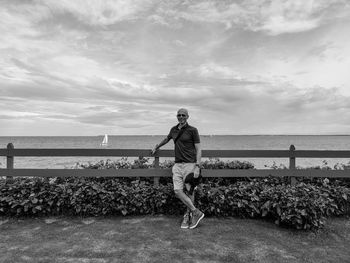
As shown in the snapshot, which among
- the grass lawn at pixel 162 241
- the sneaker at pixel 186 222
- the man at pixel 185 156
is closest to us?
the grass lawn at pixel 162 241

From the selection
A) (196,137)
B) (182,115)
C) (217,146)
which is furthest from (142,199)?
(217,146)

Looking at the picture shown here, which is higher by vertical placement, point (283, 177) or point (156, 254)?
point (283, 177)

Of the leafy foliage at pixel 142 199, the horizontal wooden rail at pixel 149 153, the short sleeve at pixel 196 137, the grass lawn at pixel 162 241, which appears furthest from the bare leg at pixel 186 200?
the horizontal wooden rail at pixel 149 153

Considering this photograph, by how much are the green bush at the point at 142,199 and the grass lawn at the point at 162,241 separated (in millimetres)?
204

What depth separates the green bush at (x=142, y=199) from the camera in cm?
576

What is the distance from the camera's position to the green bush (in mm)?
5762

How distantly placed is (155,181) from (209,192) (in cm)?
126

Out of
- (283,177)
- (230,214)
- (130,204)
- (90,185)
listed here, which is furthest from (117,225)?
(283,177)

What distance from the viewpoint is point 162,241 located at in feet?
14.9

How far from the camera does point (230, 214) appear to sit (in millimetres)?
5930

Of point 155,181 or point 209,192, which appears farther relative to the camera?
point 155,181

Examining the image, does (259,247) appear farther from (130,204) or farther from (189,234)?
(130,204)

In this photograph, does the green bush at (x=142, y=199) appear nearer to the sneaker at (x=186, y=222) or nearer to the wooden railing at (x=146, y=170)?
the wooden railing at (x=146, y=170)

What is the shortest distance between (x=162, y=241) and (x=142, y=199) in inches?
58.5
